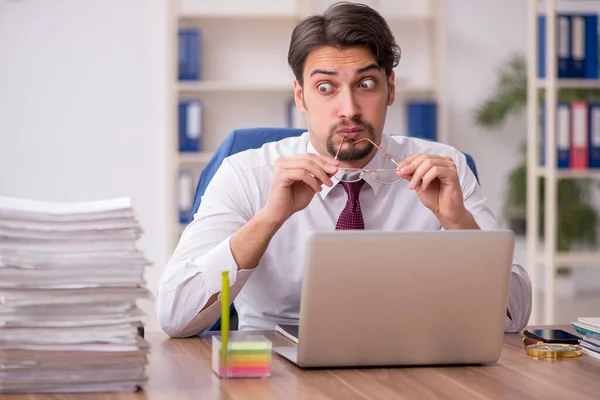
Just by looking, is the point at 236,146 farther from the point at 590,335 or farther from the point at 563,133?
the point at 563,133

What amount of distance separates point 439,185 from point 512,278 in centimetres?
26

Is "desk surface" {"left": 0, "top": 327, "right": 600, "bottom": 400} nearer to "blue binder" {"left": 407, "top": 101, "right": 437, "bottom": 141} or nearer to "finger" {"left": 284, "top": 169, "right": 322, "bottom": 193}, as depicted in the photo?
"finger" {"left": 284, "top": 169, "right": 322, "bottom": 193}

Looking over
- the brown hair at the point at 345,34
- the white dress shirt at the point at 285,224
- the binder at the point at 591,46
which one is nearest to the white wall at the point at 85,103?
the binder at the point at 591,46

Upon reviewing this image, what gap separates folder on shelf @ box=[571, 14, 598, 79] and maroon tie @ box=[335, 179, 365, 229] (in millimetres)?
2548

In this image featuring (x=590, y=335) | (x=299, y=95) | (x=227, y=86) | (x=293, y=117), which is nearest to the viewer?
(x=590, y=335)

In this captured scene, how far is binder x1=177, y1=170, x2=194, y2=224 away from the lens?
5004 mm

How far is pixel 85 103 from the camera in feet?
17.2

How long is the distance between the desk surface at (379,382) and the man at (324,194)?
341 millimetres

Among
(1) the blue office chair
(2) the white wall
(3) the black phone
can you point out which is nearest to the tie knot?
(1) the blue office chair

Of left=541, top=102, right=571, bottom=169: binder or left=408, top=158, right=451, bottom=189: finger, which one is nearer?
left=408, top=158, right=451, bottom=189: finger

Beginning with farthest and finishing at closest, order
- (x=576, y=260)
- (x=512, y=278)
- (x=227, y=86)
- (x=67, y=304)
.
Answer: (x=227, y=86) < (x=576, y=260) < (x=512, y=278) < (x=67, y=304)

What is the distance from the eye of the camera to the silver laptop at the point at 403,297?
130 cm

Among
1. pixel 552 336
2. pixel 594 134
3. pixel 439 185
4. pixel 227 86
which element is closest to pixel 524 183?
pixel 594 134

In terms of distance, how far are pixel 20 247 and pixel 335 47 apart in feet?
3.23
